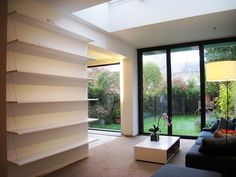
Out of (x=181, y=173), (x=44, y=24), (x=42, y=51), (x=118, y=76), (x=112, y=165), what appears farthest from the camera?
(x=118, y=76)

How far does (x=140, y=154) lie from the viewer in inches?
149

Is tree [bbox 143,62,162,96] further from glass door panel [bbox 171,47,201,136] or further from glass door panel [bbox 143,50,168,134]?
glass door panel [bbox 171,47,201,136]

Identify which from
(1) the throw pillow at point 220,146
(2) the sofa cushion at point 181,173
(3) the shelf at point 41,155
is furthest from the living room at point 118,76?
(2) the sofa cushion at point 181,173

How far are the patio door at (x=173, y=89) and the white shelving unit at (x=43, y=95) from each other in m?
2.79

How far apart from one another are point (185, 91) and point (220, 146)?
3.47 meters

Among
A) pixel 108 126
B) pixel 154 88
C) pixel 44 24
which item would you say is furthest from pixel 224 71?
pixel 108 126

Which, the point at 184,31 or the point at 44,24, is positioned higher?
the point at 184,31

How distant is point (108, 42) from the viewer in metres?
5.00

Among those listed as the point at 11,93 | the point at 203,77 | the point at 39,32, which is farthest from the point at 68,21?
the point at 203,77

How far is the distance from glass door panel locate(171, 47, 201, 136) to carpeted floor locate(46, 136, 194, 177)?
1.19 m

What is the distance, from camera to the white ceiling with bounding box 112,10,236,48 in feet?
13.4

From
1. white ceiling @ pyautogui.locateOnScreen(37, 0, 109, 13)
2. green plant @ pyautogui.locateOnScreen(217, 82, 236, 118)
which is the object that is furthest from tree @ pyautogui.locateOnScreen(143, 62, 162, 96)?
white ceiling @ pyautogui.locateOnScreen(37, 0, 109, 13)

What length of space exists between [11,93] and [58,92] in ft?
2.87

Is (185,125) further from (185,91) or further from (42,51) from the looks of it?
(42,51)
